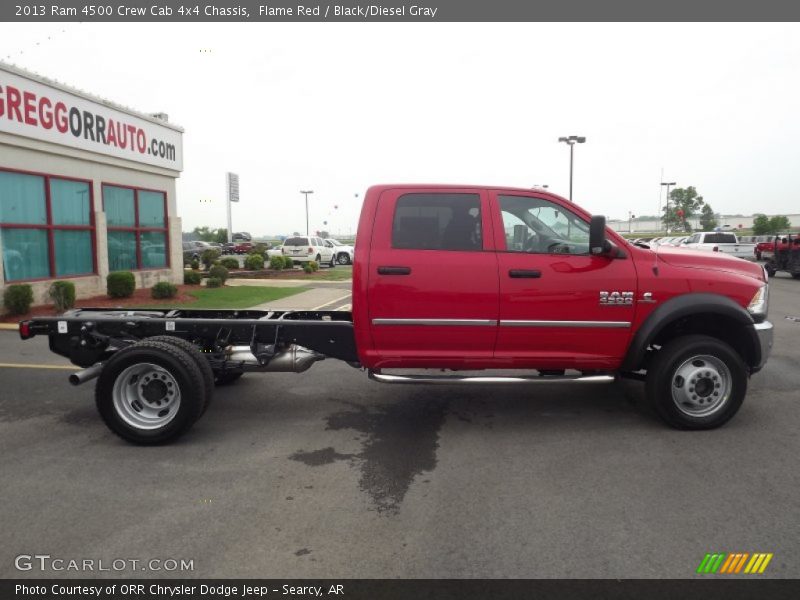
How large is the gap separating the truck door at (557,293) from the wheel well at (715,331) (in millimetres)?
463

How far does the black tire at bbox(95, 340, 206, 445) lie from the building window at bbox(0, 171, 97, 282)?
983 cm

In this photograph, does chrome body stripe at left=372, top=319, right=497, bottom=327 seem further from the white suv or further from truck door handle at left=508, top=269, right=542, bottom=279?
the white suv

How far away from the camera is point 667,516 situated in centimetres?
368

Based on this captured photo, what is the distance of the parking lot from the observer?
3264 mm

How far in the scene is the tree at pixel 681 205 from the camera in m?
66.6

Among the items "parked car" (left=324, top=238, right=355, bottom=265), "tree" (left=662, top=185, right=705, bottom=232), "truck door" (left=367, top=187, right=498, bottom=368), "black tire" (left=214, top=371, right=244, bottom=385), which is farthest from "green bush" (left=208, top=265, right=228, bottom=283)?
"tree" (left=662, top=185, right=705, bottom=232)

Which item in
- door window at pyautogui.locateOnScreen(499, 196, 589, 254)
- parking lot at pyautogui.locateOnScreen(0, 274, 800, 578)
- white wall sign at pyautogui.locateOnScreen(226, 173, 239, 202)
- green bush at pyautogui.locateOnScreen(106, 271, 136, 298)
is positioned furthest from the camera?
white wall sign at pyautogui.locateOnScreen(226, 173, 239, 202)

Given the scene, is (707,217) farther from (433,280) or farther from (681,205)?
(433,280)

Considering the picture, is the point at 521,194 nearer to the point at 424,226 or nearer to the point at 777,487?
the point at 424,226

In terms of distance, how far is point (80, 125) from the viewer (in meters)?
14.6

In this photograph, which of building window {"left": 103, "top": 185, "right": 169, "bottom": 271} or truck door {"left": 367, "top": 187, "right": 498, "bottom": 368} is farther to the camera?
building window {"left": 103, "top": 185, "right": 169, "bottom": 271}

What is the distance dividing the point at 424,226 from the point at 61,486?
3.36 meters

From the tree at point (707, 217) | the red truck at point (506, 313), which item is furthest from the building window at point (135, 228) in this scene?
the tree at point (707, 217)
